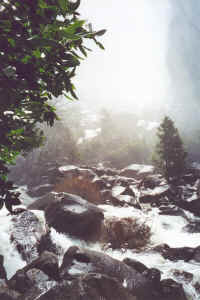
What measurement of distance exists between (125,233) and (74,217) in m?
3.97

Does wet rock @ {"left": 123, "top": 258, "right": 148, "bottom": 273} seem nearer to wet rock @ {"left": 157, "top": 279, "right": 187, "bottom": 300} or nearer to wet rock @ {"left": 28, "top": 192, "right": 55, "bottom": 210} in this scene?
wet rock @ {"left": 157, "top": 279, "right": 187, "bottom": 300}

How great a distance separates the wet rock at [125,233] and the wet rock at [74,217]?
89 centimetres

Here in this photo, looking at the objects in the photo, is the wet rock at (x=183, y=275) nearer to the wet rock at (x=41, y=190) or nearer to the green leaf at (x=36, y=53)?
the green leaf at (x=36, y=53)

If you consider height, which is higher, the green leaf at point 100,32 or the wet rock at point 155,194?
the green leaf at point 100,32

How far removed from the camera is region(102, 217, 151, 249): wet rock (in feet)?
47.9

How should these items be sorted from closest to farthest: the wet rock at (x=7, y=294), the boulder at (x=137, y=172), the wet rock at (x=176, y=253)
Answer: the wet rock at (x=7, y=294) < the wet rock at (x=176, y=253) < the boulder at (x=137, y=172)

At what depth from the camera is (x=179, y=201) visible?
969 inches

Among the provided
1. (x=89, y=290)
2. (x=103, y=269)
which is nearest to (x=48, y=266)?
(x=89, y=290)

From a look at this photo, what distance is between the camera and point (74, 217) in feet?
50.3

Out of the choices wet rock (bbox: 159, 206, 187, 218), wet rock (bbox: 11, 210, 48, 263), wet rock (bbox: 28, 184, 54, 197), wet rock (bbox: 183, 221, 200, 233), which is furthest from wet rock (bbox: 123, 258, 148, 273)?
wet rock (bbox: 28, 184, 54, 197)

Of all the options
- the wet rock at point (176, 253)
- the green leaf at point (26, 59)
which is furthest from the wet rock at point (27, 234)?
the green leaf at point (26, 59)

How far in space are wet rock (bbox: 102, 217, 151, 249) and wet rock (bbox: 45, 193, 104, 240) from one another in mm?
887

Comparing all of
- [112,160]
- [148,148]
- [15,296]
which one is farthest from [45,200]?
[148,148]

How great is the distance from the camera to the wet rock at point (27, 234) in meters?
→ 10.7
